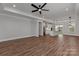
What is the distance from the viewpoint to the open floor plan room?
5.00 m

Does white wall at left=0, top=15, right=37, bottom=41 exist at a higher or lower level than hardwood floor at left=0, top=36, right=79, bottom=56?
higher

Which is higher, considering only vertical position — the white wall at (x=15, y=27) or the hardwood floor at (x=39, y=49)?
the white wall at (x=15, y=27)

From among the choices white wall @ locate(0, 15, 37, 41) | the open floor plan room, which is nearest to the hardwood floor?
the open floor plan room

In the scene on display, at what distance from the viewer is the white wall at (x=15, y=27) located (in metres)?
8.01

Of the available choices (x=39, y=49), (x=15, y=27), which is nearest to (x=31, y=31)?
(x=15, y=27)

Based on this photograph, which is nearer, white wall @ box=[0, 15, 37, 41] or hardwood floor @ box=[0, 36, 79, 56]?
hardwood floor @ box=[0, 36, 79, 56]

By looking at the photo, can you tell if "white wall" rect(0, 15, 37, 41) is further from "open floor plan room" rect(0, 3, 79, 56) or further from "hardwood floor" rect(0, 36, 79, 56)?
"hardwood floor" rect(0, 36, 79, 56)

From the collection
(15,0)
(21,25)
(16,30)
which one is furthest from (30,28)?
(15,0)

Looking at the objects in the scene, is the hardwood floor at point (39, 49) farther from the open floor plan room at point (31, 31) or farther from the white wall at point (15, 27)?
the white wall at point (15, 27)

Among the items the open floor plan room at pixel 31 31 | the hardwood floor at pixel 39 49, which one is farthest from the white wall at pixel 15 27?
the hardwood floor at pixel 39 49

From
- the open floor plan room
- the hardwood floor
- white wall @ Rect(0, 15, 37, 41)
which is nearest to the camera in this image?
the hardwood floor

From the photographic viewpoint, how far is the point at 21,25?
34.3ft

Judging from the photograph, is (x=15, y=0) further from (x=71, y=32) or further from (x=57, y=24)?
(x=57, y=24)

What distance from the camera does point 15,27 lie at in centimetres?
948
